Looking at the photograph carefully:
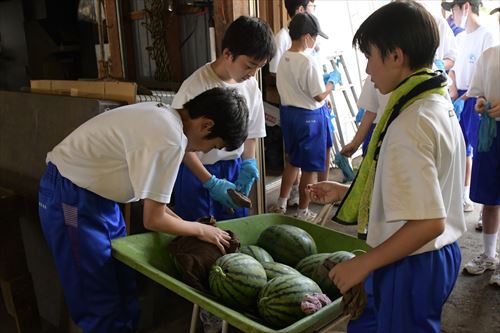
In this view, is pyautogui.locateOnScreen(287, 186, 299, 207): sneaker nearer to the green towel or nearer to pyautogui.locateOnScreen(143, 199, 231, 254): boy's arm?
pyautogui.locateOnScreen(143, 199, 231, 254): boy's arm

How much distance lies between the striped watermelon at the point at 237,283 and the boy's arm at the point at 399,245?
1.24 ft

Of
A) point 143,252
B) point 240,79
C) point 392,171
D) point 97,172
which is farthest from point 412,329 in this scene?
point 240,79

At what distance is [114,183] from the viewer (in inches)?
66.1

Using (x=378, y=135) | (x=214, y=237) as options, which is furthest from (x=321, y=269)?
(x=378, y=135)

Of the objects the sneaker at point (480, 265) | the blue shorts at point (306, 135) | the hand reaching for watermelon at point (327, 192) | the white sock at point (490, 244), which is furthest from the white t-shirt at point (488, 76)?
the hand reaching for watermelon at point (327, 192)

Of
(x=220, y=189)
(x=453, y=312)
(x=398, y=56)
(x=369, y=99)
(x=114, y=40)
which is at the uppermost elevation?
(x=114, y=40)

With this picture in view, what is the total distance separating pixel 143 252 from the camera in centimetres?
162

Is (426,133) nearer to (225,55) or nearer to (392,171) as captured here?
(392,171)

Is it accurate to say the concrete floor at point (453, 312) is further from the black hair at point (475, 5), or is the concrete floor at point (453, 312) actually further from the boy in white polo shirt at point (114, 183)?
the black hair at point (475, 5)

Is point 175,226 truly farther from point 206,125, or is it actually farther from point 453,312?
point 453,312

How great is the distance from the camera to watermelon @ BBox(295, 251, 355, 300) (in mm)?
1485

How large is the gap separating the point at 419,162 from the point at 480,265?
2.26m

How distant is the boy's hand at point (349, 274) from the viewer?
1.13m

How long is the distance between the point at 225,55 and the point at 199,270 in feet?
3.33
